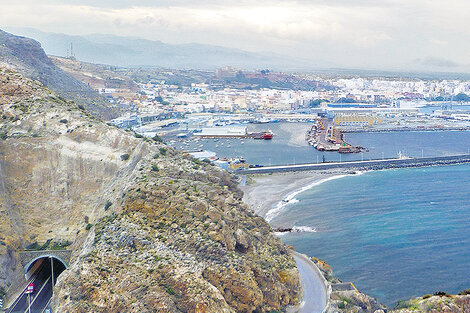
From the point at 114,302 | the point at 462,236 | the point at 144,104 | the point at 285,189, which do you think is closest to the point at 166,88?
the point at 144,104

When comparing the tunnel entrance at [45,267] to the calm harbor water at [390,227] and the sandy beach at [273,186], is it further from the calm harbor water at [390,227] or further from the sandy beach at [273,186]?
the sandy beach at [273,186]

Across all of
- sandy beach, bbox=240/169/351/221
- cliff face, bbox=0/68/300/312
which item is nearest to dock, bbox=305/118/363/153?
sandy beach, bbox=240/169/351/221

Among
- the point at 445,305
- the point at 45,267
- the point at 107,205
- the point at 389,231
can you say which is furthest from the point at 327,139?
the point at 445,305

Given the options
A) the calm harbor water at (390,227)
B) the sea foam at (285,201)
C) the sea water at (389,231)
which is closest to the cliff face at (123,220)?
the sea water at (389,231)

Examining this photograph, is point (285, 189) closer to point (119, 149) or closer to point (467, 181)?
point (467, 181)

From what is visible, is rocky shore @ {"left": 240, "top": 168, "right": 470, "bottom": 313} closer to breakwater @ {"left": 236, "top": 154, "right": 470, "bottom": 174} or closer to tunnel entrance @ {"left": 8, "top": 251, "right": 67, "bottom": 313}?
breakwater @ {"left": 236, "top": 154, "right": 470, "bottom": 174}

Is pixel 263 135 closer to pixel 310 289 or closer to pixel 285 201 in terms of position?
pixel 285 201
